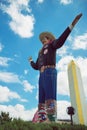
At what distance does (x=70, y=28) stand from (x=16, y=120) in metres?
4.98

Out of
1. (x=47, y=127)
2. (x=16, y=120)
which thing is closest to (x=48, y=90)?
(x=47, y=127)

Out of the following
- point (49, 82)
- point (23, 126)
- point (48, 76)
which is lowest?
point (23, 126)

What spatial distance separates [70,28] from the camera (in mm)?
11055

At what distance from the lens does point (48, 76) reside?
37.2 ft

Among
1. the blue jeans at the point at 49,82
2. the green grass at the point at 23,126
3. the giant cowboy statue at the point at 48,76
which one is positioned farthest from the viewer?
the blue jeans at the point at 49,82

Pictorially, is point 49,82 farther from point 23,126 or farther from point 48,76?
point 23,126

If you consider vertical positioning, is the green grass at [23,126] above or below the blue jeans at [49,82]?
below

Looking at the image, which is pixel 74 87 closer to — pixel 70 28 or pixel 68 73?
pixel 68 73

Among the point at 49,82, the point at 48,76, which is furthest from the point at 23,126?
the point at 48,76

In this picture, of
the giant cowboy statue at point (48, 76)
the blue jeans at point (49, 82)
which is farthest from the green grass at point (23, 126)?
the blue jeans at point (49, 82)

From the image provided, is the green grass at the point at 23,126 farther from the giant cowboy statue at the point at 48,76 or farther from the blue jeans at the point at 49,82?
the blue jeans at the point at 49,82

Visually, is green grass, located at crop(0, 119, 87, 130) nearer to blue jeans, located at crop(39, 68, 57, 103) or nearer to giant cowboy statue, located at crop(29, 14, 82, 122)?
giant cowboy statue, located at crop(29, 14, 82, 122)

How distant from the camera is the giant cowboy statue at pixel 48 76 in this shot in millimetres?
11047

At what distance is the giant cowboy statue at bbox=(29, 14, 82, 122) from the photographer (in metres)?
11.0
